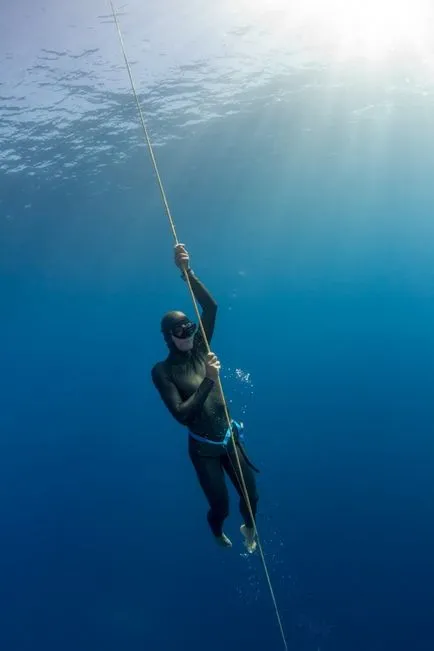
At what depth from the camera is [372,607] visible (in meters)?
15.3

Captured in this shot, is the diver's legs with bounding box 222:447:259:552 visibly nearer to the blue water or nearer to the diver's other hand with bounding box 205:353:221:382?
the diver's other hand with bounding box 205:353:221:382

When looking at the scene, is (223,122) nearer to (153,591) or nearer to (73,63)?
(73,63)

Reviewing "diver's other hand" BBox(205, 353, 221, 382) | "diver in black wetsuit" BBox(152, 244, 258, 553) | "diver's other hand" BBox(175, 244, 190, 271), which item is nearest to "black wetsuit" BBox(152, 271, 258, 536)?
"diver in black wetsuit" BBox(152, 244, 258, 553)

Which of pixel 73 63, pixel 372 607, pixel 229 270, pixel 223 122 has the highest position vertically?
pixel 73 63

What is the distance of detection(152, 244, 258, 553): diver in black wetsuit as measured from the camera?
375 cm

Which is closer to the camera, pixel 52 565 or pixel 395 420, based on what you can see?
pixel 52 565

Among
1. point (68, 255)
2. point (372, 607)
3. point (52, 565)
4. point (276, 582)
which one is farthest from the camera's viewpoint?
point (68, 255)

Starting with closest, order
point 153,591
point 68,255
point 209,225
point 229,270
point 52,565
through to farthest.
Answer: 1. point 153,591
2. point 52,565
3. point 68,255
4. point 209,225
5. point 229,270

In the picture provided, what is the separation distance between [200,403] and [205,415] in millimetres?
778

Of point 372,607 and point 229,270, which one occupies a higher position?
point 229,270

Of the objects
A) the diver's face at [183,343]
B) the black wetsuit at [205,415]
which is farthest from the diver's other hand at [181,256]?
the diver's face at [183,343]

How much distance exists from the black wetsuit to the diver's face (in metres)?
0.07

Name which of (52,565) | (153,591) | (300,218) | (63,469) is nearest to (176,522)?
(153,591)

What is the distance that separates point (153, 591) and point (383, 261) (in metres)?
44.6
